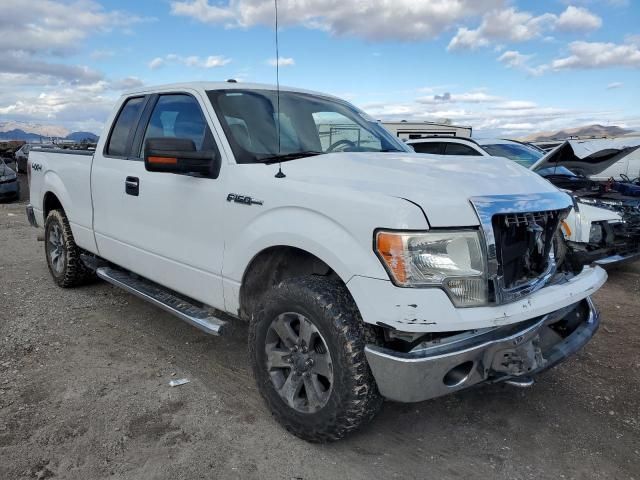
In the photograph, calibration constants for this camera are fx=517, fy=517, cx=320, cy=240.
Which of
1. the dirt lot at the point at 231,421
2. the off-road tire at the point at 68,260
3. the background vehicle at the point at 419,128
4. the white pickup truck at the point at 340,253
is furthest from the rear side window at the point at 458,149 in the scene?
the background vehicle at the point at 419,128

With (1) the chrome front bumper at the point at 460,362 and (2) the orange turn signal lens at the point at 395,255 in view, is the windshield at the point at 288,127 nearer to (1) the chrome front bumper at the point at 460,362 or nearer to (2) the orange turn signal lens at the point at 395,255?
(2) the orange turn signal lens at the point at 395,255

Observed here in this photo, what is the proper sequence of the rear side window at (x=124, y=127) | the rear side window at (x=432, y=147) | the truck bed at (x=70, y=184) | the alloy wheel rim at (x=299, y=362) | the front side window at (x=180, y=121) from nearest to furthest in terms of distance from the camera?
the alloy wheel rim at (x=299, y=362) < the front side window at (x=180, y=121) < the rear side window at (x=124, y=127) < the truck bed at (x=70, y=184) < the rear side window at (x=432, y=147)

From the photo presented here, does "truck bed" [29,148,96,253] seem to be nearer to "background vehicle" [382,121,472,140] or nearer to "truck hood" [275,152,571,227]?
"truck hood" [275,152,571,227]

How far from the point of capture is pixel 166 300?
12.6 feet

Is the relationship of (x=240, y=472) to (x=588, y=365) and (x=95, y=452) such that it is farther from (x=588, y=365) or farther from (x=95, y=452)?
(x=588, y=365)

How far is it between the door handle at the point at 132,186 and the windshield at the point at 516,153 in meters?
5.97

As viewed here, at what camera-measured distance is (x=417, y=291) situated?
2281mm

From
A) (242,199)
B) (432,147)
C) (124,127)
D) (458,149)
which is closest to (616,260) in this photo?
(458,149)

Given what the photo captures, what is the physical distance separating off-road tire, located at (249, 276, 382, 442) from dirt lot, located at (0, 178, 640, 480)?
0.19 metres

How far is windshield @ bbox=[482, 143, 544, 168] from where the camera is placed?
27.5 ft

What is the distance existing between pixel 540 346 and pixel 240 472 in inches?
68.1

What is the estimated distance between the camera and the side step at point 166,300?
10.9ft

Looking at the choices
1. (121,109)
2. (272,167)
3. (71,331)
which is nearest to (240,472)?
(272,167)

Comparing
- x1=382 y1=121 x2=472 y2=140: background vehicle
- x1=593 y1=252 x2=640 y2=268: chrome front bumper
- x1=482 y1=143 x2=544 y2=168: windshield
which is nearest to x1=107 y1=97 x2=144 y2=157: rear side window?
x1=593 y1=252 x2=640 y2=268: chrome front bumper
